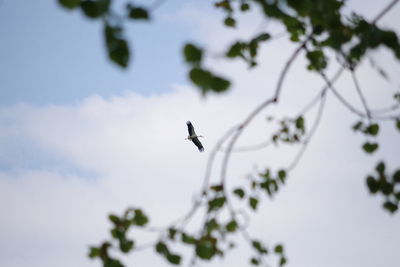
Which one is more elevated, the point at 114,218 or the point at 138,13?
the point at 138,13

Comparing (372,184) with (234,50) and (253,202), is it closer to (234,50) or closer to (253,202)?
(253,202)

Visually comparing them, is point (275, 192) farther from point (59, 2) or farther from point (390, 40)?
point (59, 2)

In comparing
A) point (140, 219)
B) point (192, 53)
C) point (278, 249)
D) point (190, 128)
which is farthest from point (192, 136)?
point (192, 53)

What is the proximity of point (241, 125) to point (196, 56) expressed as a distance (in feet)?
4.51

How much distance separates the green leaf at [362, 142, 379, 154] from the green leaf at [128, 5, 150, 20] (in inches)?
125

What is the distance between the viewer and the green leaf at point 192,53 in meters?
1.80

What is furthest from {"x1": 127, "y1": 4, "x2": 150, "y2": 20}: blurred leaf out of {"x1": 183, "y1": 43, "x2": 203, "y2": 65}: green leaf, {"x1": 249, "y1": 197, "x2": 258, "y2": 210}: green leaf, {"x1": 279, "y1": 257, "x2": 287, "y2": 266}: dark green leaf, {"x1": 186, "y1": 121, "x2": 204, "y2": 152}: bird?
{"x1": 186, "y1": 121, "x2": 204, "y2": 152}: bird

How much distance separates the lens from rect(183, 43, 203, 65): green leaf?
1.80 metres

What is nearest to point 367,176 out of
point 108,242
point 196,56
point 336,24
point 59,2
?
point 336,24

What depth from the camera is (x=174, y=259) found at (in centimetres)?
284

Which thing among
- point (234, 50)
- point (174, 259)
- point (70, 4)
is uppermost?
point (234, 50)

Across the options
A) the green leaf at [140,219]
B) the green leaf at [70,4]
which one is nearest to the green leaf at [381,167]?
the green leaf at [140,219]

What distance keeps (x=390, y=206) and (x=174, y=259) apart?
2.03 meters

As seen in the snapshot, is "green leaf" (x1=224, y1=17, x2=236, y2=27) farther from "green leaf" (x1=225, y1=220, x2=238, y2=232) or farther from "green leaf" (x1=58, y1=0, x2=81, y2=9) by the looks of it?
"green leaf" (x1=58, y1=0, x2=81, y2=9)
